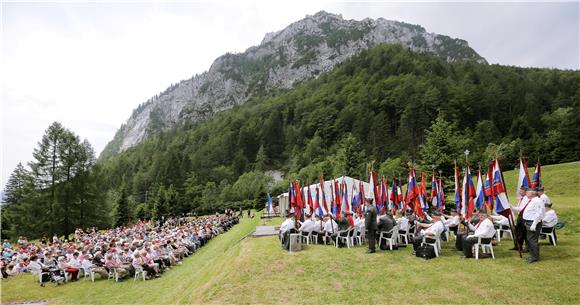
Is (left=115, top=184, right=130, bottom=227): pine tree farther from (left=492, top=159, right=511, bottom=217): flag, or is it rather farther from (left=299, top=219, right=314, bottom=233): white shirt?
(left=492, top=159, right=511, bottom=217): flag

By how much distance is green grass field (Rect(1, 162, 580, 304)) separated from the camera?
727 cm

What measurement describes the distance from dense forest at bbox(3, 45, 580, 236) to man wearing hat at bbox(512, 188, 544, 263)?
78.3ft

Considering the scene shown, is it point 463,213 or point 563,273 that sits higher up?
point 463,213

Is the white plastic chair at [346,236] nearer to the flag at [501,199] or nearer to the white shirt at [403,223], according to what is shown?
the white shirt at [403,223]

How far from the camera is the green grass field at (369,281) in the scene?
7.27m

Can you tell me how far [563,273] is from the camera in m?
7.77

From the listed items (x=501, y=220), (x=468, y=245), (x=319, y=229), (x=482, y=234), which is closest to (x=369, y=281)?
(x=468, y=245)

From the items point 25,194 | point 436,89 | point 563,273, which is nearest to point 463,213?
point 563,273

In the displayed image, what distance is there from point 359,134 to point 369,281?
89224 mm

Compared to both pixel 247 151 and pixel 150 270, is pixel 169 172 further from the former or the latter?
pixel 150 270

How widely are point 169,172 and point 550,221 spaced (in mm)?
74580

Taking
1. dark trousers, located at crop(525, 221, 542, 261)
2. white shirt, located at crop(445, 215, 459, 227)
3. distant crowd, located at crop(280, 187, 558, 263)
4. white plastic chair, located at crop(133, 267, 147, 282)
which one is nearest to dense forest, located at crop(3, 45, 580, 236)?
white shirt, located at crop(445, 215, 459, 227)

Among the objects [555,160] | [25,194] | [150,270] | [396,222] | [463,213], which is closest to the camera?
[463,213]

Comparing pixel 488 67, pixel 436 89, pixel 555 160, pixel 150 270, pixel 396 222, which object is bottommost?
pixel 150 270
